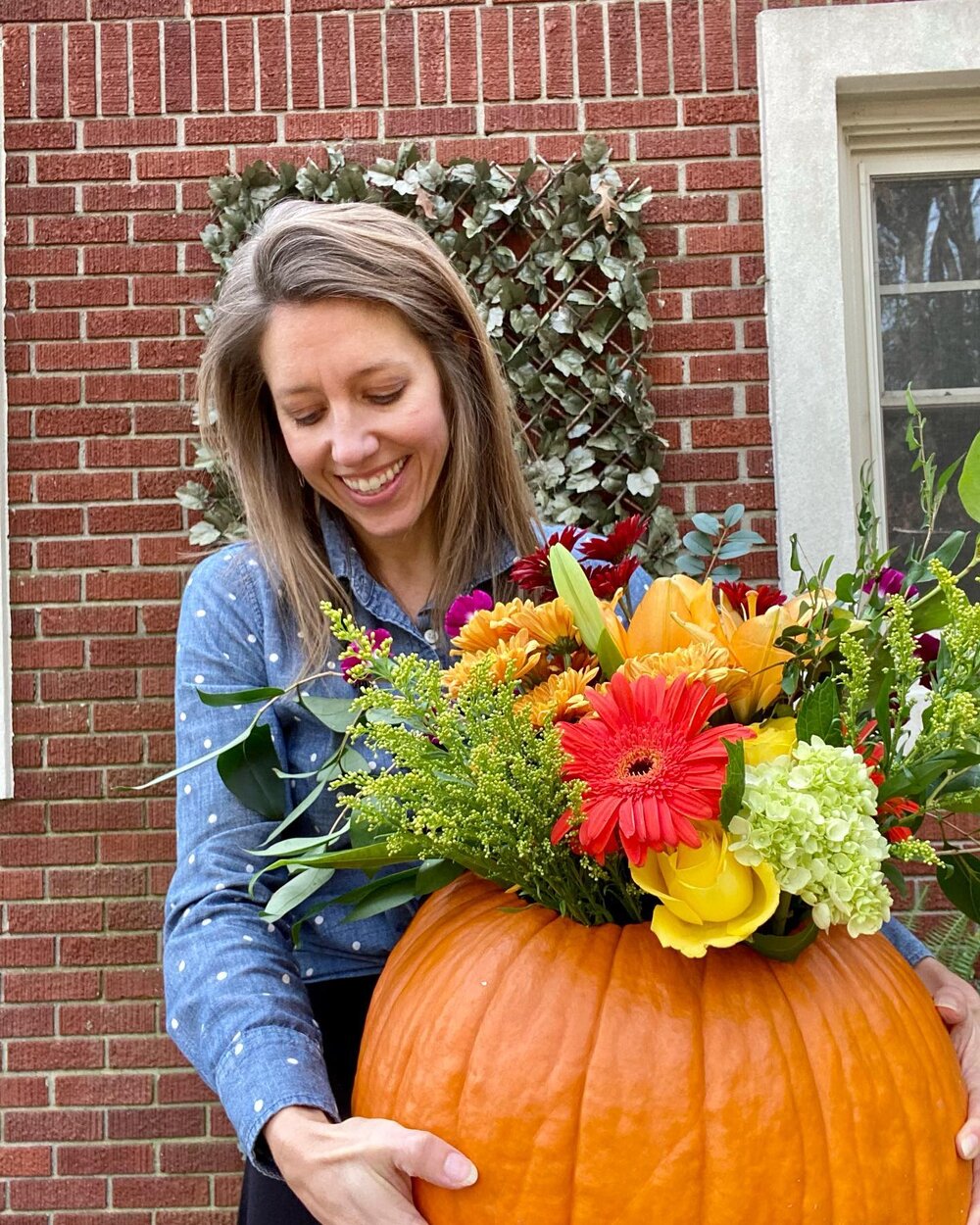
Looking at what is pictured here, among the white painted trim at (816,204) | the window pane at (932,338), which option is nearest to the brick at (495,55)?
Answer: the white painted trim at (816,204)

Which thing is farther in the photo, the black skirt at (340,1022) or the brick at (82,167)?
the brick at (82,167)

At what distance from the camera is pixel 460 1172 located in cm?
90

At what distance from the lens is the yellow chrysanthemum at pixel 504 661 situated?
0.91m

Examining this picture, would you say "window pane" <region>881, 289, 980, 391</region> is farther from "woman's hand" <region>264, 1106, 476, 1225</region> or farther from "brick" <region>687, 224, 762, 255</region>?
"woman's hand" <region>264, 1106, 476, 1225</region>

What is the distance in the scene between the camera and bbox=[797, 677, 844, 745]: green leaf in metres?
0.86

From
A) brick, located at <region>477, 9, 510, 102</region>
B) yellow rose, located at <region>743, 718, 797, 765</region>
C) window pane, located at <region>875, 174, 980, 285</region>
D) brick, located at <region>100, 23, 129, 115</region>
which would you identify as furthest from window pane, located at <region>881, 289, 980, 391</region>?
yellow rose, located at <region>743, 718, 797, 765</region>

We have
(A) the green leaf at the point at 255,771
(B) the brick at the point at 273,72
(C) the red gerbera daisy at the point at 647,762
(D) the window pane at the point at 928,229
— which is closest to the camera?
(C) the red gerbera daisy at the point at 647,762

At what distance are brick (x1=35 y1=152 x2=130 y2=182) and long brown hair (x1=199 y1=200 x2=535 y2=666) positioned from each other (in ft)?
5.89

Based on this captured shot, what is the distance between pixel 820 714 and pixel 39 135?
116 inches

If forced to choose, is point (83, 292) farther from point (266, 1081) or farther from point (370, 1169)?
point (370, 1169)

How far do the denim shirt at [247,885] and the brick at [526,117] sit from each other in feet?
6.28

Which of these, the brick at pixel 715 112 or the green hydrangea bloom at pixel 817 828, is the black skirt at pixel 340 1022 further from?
the brick at pixel 715 112

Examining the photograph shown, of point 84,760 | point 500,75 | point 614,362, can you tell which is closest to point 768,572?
point 614,362

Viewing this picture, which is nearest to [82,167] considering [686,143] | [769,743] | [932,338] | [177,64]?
[177,64]
